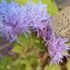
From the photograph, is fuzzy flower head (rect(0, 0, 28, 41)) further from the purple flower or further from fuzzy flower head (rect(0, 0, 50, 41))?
the purple flower

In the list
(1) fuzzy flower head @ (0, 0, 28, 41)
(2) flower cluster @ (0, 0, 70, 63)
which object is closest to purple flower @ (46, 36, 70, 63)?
(2) flower cluster @ (0, 0, 70, 63)

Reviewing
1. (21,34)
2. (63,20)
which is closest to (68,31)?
(63,20)

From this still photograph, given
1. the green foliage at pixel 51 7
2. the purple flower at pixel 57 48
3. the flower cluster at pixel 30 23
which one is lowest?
the purple flower at pixel 57 48

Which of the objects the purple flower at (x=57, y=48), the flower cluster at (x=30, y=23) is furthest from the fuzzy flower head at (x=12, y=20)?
the purple flower at (x=57, y=48)

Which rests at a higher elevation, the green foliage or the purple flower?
the green foliage

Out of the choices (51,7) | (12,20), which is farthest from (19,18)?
(51,7)

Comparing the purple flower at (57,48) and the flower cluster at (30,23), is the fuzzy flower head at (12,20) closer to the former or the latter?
the flower cluster at (30,23)

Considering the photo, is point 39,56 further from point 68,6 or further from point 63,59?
point 68,6

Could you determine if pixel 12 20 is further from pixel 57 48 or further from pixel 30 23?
pixel 57 48
